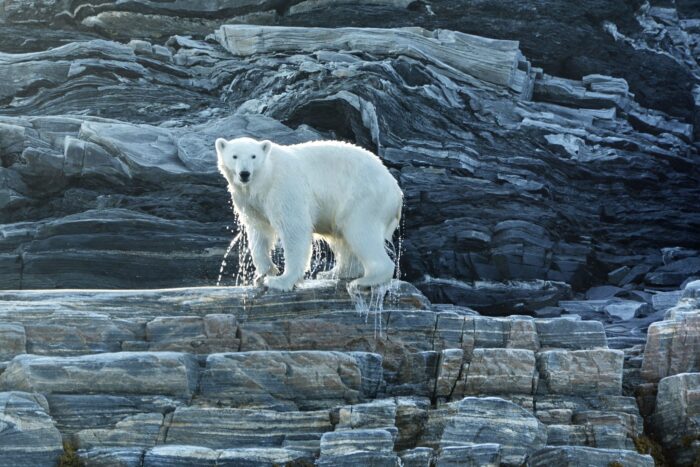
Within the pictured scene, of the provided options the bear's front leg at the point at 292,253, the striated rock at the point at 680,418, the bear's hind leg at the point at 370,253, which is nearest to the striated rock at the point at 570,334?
the striated rock at the point at 680,418

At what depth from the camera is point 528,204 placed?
28734 millimetres

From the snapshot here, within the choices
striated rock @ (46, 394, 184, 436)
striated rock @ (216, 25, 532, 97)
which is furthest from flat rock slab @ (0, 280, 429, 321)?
striated rock @ (216, 25, 532, 97)

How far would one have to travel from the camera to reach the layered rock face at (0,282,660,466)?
570 inches

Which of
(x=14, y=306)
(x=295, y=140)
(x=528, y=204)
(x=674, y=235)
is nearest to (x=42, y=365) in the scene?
(x=14, y=306)

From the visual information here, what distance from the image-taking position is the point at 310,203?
17391 millimetres

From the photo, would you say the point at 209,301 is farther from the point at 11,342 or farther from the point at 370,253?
the point at 11,342

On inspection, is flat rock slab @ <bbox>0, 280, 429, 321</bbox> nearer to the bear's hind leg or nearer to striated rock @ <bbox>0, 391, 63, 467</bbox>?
the bear's hind leg

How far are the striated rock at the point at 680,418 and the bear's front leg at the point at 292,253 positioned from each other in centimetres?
518

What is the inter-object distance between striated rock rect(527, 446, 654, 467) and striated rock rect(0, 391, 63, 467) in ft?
18.6

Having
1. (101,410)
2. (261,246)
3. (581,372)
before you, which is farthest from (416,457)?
(261,246)

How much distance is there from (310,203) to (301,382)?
3.04 meters

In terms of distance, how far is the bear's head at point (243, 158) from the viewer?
660 inches

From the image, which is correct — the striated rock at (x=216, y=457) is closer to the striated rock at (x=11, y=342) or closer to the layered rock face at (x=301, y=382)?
the layered rock face at (x=301, y=382)

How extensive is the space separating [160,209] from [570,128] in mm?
10938
